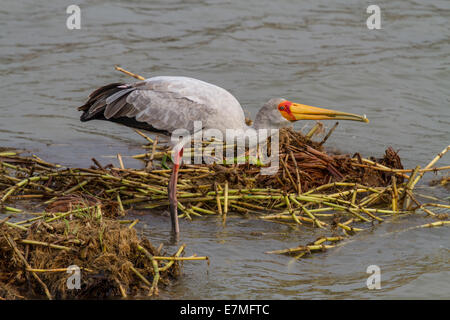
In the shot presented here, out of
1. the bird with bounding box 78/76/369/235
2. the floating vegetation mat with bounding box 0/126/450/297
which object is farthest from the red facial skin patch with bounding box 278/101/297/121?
the floating vegetation mat with bounding box 0/126/450/297

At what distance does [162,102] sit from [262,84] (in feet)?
16.2

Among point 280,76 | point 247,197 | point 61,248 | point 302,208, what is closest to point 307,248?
point 302,208

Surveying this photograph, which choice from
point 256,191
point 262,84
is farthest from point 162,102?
point 262,84

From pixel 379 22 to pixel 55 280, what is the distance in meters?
11.1

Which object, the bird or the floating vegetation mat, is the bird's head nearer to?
the bird

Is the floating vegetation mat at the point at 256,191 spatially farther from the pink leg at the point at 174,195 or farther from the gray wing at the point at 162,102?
the gray wing at the point at 162,102

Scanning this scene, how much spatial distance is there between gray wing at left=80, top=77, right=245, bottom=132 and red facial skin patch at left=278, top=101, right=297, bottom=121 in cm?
38

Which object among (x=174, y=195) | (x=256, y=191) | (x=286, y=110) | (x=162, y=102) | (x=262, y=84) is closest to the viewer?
(x=174, y=195)

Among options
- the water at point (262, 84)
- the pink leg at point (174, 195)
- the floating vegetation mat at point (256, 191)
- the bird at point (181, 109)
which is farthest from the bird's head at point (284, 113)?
the water at point (262, 84)

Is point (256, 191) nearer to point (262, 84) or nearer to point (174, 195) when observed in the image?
point (174, 195)

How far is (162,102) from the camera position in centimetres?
721

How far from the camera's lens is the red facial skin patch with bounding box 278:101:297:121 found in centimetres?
682

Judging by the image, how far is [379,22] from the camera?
1435 centimetres
